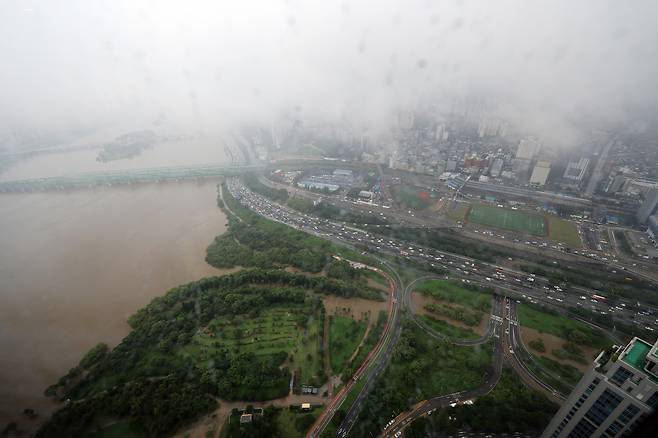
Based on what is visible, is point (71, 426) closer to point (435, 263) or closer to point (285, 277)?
point (285, 277)

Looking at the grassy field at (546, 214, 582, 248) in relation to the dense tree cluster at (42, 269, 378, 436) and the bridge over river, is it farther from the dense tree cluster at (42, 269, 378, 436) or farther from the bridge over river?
the bridge over river

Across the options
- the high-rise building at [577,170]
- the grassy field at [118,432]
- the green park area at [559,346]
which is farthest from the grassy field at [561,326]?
the high-rise building at [577,170]

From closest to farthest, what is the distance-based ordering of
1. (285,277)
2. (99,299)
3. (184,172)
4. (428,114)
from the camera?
(99,299) < (285,277) < (184,172) < (428,114)

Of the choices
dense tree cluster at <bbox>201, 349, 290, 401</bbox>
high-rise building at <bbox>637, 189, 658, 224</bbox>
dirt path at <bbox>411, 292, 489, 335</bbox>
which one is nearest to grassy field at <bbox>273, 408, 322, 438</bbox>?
dense tree cluster at <bbox>201, 349, 290, 401</bbox>

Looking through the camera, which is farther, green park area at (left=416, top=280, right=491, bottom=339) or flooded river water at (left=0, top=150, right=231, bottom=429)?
green park area at (left=416, top=280, right=491, bottom=339)

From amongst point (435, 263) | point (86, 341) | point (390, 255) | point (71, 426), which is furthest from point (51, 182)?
point (435, 263)

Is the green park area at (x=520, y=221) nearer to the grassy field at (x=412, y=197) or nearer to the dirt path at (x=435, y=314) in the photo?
the grassy field at (x=412, y=197)
